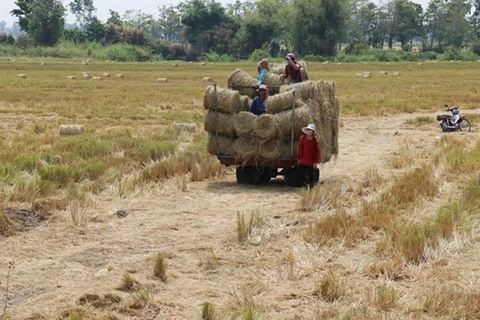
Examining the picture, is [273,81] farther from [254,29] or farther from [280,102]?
[254,29]

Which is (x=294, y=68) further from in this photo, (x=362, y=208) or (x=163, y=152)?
(x=362, y=208)

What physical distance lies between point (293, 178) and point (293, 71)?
258 centimetres

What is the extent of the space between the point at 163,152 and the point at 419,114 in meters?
13.4

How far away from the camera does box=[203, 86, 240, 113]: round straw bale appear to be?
48.1 ft

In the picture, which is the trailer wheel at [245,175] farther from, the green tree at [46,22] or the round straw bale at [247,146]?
the green tree at [46,22]

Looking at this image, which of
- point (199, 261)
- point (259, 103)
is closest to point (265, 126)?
point (259, 103)

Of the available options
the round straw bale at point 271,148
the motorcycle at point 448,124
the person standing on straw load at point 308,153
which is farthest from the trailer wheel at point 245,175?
the motorcycle at point 448,124

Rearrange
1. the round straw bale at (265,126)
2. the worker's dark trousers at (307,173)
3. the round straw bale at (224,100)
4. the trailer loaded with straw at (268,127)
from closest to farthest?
the worker's dark trousers at (307,173)
the round straw bale at (265,126)
the trailer loaded with straw at (268,127)
the round straw bale at (224,100)

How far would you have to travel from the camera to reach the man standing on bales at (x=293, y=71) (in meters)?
16.0

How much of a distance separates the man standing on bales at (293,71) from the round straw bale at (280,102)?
1.65 m

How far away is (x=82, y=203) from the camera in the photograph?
1204cm

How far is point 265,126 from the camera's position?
1420 centimetres

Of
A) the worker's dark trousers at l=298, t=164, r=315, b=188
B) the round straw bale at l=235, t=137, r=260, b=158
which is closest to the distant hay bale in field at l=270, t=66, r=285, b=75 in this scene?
the round straw bale at l=235, t=137, r=260, b=158

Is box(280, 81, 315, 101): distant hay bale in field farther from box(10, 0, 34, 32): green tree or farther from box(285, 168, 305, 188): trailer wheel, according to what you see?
box(10, 0, 34, 32): green tree
